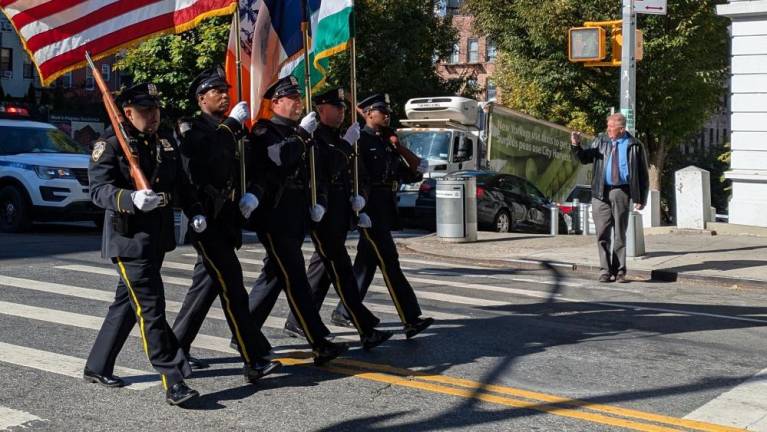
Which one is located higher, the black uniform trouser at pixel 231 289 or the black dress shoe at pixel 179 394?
the black uniform trouser at pixel 231 289

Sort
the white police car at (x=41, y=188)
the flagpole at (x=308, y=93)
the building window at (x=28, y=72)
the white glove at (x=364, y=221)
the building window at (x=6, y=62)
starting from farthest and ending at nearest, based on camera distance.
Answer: the building window at (x=28, y=72), the building window at (x=6, y=62), the white police car at (x=41, y=188), the white glove at (x=364, y=221), the flagpole at (x=308, y=93)

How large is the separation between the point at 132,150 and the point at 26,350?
6.90ft

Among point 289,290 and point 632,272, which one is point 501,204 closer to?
point 632,272

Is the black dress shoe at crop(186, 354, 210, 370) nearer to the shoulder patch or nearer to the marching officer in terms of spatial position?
the marching officer

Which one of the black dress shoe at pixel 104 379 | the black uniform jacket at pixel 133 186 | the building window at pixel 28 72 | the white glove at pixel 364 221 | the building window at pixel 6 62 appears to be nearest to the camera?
the black uniform jacket at pixel 133 186

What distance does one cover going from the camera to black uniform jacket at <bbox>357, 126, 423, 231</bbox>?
26.0 feet

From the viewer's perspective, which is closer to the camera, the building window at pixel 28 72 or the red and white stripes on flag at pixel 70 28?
the red and white stripes on flag at pixel 70 28

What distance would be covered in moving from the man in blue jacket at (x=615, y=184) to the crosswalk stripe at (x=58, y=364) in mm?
7268

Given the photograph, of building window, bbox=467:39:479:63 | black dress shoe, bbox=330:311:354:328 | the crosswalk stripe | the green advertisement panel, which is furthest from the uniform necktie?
building window, bbox=467:39:479:63

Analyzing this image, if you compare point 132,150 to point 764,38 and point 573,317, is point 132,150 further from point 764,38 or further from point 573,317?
point 764,38

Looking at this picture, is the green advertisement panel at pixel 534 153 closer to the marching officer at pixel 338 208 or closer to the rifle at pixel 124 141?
the marching officer at pixel 338 208

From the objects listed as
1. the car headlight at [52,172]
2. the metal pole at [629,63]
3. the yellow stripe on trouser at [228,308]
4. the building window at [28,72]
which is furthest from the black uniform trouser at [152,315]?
the building window at [28,72]

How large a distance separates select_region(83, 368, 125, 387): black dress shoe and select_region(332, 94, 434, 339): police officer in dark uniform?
7.31ft

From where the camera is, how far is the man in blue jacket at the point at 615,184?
12.5 meters
